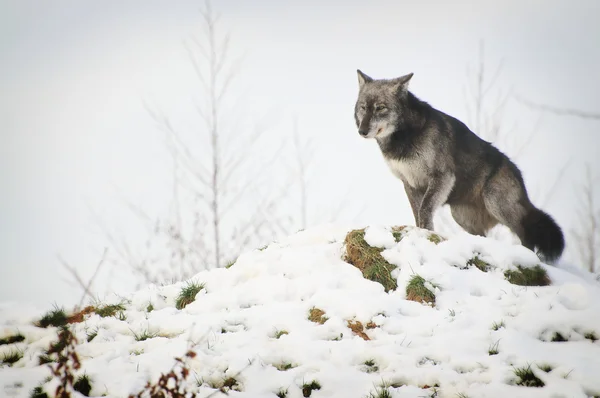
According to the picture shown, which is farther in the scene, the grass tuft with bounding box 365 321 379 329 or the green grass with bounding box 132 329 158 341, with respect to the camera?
the green grass with bounding box 132 329 158 341

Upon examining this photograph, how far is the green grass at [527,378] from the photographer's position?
3426mm

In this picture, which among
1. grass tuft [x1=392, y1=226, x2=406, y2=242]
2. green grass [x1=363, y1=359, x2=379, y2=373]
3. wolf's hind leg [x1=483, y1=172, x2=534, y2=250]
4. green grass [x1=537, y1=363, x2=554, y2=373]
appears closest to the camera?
green grass [x1=537, y1=363, x2=554, y2=373]

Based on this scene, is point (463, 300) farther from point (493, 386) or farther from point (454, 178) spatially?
point (454, 178)

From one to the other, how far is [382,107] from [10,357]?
Answer: 4967mm

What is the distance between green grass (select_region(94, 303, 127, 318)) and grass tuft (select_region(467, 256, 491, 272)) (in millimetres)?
3792

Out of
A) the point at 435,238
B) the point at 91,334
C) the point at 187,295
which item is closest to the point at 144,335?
the point at 91,334

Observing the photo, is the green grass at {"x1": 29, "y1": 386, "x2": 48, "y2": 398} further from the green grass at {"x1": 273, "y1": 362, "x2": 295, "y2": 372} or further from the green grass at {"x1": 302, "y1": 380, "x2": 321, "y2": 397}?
the green grass at {"x1": 302, "y1": 380, "x2": 321, "y2": 397}

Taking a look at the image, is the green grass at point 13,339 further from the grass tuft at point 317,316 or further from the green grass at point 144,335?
the grass tuft at point 317,316

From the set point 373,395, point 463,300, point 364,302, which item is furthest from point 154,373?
point 463,300

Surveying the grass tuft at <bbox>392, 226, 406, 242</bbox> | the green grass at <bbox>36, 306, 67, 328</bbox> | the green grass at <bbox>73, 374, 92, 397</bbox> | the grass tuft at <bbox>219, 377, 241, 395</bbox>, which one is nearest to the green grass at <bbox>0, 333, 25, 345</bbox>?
the green grass at <bbox>36, 306, 67, 328</bbox>

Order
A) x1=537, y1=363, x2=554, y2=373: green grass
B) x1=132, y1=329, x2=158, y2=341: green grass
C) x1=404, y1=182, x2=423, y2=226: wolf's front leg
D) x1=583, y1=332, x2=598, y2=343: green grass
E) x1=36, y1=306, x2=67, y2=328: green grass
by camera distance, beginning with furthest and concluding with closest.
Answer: x1=404, y1=182, x2=423, y2=226: wolf's front leg < x1=36, y1=306, x2=67, y2=328: green grass < x1=132, y1=329, x2=158, y2=341: green grass < x1=583, y1=332, x2=598, y2=343: green grass < x1=537, y1=363, x2=554, y2=373: green grass

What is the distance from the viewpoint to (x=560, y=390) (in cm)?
329

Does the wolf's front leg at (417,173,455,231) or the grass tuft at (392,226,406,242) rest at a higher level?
the wolf's front leg at (417,173,455,231)

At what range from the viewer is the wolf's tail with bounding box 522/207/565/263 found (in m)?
6.23
